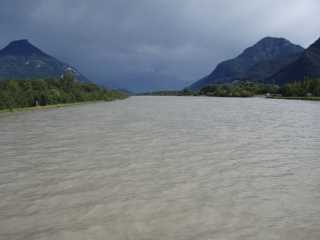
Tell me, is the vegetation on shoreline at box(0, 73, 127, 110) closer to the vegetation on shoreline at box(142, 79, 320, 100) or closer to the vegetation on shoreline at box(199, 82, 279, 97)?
the vegetation on shoreline at box(142, 79, 320, 100)

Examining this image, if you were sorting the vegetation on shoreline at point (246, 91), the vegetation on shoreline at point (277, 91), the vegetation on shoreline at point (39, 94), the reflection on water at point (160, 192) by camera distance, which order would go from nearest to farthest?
the reflection on water at point (160, 192) → the vegetation on shoreline at point (39, 94) → the vegetation on shoreline at point (277, 91) → the vegetation on shoreline at point (246, 91)

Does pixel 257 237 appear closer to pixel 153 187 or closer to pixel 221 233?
pixel 221 233

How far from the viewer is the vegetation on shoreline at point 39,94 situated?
59.2 m

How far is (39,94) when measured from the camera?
70000mm

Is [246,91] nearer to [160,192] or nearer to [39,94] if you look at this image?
[39,94]

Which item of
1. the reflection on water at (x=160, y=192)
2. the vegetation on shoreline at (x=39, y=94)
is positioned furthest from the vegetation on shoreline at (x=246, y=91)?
the reflection on water at (x=160, y=192)

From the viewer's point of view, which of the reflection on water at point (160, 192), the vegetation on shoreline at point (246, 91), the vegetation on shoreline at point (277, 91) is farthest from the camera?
the vegetation on shoreline at point (246, 91)

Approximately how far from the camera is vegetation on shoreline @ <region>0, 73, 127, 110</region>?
194 feet

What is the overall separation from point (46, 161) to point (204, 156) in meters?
7.05

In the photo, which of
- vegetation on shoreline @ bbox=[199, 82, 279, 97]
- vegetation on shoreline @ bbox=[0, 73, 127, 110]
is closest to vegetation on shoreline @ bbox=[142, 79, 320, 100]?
vegetation on shoreline @ bbox=[199, 82, 279, 97]

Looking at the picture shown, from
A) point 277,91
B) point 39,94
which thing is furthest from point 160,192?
point 277,91

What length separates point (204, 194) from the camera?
9.50 meters

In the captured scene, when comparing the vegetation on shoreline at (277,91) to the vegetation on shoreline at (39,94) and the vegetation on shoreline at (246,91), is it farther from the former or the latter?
the vegetation on shoreline at (39,94)

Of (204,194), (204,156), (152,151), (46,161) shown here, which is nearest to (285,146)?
(204,156)
